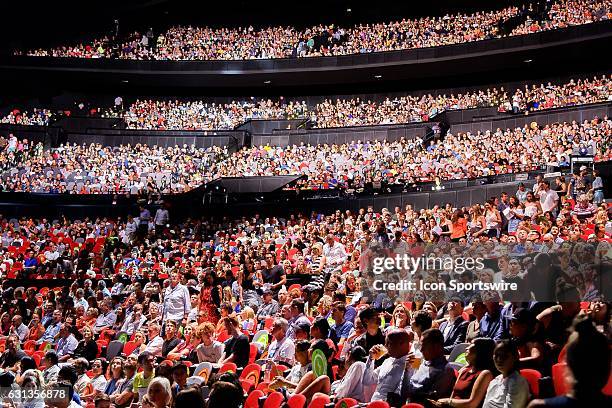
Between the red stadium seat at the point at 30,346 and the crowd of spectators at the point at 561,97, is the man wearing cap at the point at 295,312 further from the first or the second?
the crowd of spectators at the point at 561,97

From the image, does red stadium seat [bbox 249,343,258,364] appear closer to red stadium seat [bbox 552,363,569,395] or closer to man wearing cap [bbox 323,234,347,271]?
red stadium seat [bbox 552,363,569,395]

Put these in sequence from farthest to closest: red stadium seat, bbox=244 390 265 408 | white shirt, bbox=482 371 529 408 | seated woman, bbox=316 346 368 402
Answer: red stadium seat, bbox=244 390 265 408, seated woman, bbox=316 346 368 402, white shirt, bbox=482 371 529 408

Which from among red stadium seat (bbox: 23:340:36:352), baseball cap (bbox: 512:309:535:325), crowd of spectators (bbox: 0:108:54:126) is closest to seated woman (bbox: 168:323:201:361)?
red stadium seat (bbox: 23:340:36:352)

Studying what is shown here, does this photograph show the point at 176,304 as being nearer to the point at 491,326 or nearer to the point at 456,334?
the point at 456,334

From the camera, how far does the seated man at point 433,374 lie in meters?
5.19

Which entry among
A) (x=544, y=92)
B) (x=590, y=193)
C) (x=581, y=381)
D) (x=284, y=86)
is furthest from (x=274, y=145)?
(x=581, y=381)

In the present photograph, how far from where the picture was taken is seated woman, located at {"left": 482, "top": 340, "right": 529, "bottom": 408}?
14.5ft

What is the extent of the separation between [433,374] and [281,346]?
2701mm

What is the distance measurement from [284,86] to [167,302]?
73.1 feet

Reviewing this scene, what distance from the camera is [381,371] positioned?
5.64 m

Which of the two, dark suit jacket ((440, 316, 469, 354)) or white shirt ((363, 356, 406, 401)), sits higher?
dark suit jacket ((440, 316, 469, 354))

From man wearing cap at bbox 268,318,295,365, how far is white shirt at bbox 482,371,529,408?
3.24m

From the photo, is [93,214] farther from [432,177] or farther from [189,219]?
[432,177]

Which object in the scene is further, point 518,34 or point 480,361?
point 518,34
